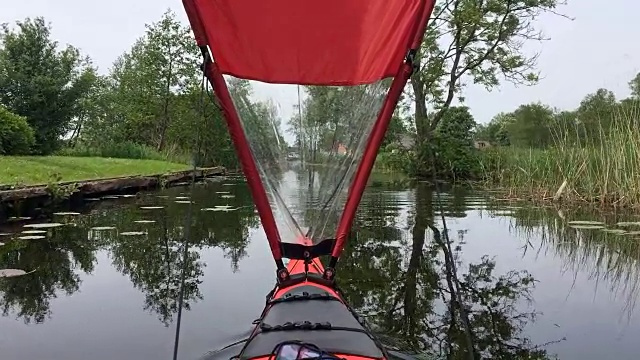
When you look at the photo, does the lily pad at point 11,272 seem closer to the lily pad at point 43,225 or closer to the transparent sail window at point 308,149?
the lily pad at point 43,225

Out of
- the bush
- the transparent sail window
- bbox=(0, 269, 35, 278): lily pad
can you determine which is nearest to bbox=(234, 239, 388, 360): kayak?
the transparent sail window

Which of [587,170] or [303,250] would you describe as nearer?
[303,250]

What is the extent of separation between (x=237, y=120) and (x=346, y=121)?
55 cm

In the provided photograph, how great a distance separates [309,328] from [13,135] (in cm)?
1474

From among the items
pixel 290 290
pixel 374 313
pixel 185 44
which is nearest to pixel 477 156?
pixel 185 44

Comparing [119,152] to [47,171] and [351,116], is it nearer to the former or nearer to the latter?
[47,171]

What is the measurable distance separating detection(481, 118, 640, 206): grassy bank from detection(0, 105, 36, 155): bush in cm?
1174

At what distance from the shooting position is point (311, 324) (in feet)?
7.02

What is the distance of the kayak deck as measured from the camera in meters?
1.98

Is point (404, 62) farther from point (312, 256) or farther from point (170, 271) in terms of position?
point (170, 271)

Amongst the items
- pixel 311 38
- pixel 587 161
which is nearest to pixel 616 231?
pixel 587 161

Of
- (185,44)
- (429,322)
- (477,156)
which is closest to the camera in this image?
(429,322)

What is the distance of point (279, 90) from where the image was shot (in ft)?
9.46

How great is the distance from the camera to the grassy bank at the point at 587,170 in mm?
7688
